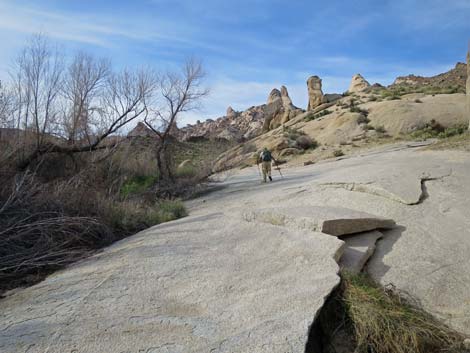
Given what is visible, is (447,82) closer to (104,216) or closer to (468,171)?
(468,171)

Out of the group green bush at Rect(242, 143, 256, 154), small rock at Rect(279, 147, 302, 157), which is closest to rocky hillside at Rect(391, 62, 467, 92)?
small rock at Rect(279, 147, 302, 157)

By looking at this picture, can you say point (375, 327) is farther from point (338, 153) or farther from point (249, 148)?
point (249, 148)

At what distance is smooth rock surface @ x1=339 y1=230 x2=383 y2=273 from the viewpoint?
461 cm

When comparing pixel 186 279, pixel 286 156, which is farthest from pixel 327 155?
pixel 186 279

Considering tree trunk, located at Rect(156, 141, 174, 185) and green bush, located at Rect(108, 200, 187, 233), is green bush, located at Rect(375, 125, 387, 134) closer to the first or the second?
tree trunk, located at Rect(156, 141, 174, 185)

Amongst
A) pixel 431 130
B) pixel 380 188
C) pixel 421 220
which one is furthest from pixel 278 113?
pixel 421 220

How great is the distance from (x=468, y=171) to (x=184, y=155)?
45.3 feet

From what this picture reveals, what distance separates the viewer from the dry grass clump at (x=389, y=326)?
3.39m

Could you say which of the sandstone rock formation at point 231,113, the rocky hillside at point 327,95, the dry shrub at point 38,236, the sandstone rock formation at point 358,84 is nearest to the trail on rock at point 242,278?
the dry shrub at point 38,236

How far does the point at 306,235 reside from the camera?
4867mm

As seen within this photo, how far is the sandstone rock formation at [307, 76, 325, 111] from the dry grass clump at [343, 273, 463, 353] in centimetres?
3383

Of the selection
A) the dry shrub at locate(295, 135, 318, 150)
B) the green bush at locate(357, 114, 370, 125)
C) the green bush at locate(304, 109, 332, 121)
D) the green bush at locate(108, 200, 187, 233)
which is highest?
the green bush at locate(304, 109, 332, 121)

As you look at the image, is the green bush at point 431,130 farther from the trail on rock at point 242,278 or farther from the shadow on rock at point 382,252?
the shadow on rock at point 382,252

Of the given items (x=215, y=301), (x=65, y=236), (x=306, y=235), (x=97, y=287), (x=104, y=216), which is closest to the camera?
(x=215, y=301)
